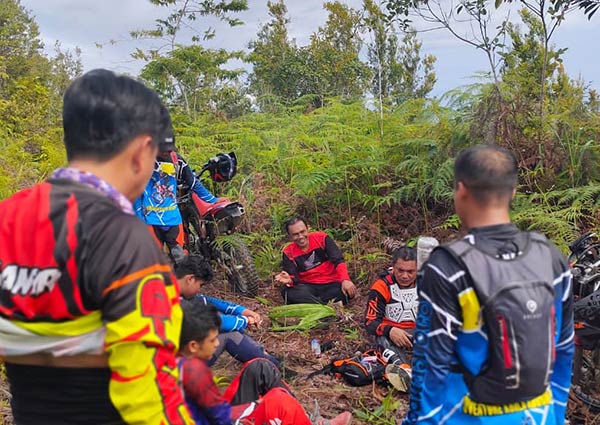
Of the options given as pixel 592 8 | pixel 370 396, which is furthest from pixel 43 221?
pixel 592 8

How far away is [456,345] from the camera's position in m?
1.59

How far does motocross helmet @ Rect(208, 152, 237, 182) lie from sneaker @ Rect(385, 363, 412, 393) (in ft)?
8.10

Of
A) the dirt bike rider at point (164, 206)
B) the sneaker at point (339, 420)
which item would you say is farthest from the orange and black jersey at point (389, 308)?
the dirt bike rider at point (164, 206)

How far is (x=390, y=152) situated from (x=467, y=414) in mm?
5222

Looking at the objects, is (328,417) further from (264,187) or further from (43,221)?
(264,187)

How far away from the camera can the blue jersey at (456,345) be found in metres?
1.55

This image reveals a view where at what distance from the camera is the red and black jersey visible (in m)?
5.37

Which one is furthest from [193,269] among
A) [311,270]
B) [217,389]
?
[311,270]

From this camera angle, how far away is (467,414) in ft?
5.32

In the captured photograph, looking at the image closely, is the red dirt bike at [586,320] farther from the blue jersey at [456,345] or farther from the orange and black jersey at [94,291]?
the orange and black jersey at [94,291]

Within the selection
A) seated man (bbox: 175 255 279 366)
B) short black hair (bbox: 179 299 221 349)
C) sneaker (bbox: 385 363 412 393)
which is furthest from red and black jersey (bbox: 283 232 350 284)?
short black hair (bbox: 179 299 221 349)

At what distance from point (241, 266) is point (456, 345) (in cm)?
386

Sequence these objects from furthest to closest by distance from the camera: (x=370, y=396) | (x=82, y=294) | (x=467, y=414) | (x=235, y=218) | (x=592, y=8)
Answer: (x=235, y=218) < (x=592, y=8) < (x=370, y=396) < (x=467, y=414) < (x=82, y=294)

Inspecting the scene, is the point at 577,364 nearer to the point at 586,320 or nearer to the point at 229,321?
the point at 586,320
